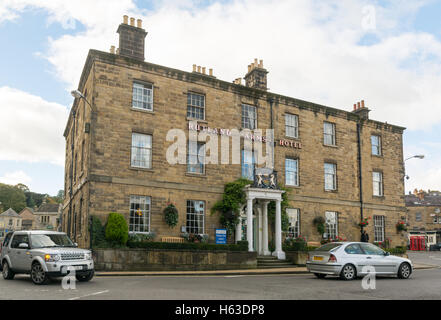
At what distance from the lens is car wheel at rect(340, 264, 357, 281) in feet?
48.6

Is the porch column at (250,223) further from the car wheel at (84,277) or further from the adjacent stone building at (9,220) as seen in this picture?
the adjacent stone building at (9,220)

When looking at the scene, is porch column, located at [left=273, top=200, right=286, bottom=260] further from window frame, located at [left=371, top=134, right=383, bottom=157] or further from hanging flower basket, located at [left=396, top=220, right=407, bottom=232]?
hanging flower basket, located at [left=396, top=220, right=407, bottom=232]

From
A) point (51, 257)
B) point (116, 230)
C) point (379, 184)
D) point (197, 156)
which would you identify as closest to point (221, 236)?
point (197, 156)

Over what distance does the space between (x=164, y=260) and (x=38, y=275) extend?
7.31 m

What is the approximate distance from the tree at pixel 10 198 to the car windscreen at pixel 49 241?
10649cm

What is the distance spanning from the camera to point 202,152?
23375 mm

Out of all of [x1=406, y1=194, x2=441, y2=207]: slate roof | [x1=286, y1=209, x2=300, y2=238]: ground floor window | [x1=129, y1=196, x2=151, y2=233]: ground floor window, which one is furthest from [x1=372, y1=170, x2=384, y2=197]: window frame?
[x1=406, y1=194, x2=441, y2=207]: slate roof

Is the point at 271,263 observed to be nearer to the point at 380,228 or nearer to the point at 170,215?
the point at 170,215

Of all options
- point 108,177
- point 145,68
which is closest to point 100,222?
point 108,177

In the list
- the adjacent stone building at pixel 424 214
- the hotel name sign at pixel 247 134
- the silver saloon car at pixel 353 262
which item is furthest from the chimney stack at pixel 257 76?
the adjacent stone building at pixel 424 214

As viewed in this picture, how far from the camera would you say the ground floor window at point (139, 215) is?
2084cm

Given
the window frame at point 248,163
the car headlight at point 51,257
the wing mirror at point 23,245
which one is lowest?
the car headlight at point 51,257

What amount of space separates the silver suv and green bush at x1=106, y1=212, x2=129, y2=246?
196 inches
